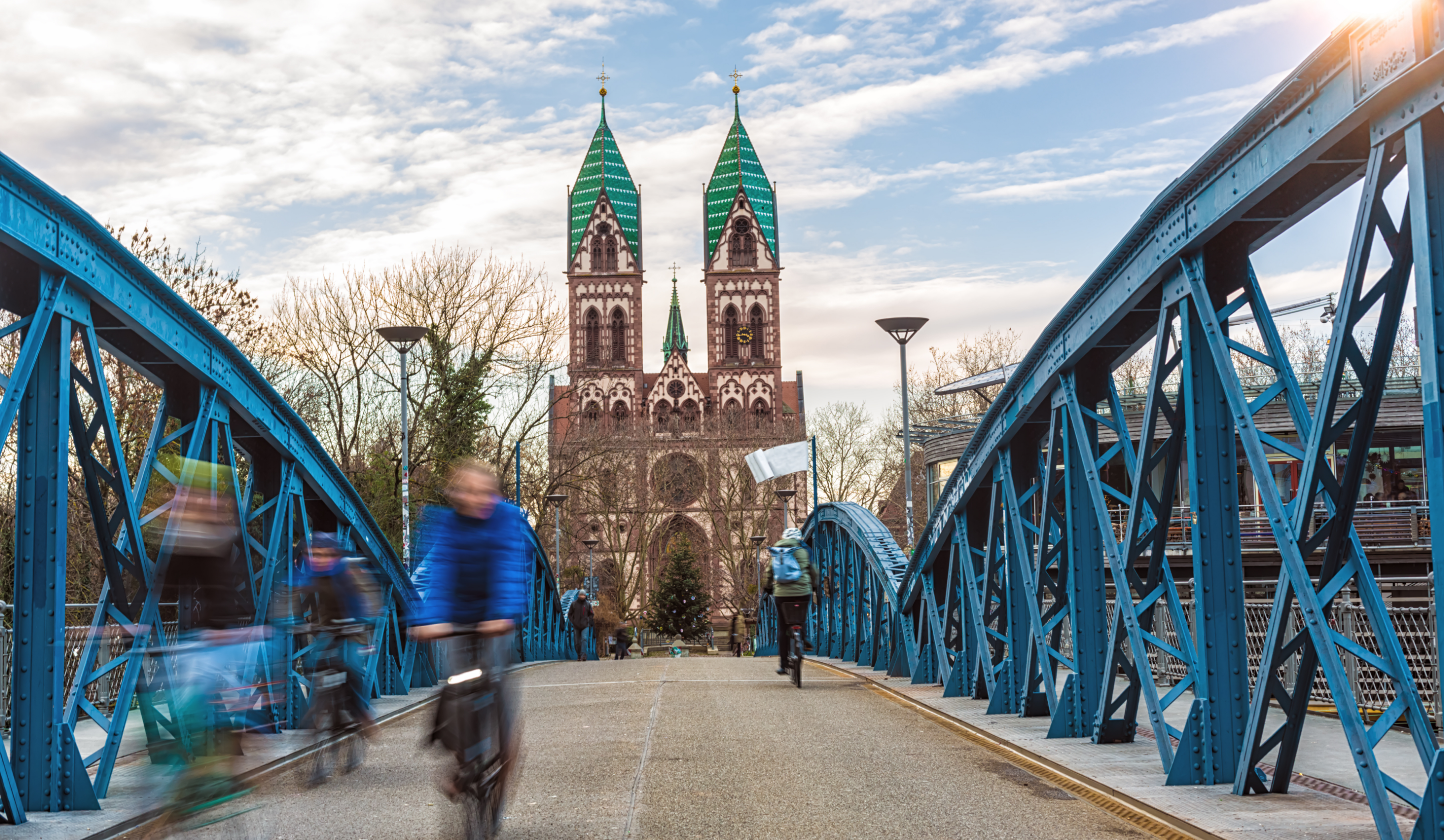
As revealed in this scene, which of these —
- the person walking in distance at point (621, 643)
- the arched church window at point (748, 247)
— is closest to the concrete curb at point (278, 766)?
the person walking in distance at point (621, 643)

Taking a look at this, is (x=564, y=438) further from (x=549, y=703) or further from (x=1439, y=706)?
(x=1439, y=706)

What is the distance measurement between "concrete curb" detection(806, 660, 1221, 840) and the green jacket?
3.34 metres

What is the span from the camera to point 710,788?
749cm

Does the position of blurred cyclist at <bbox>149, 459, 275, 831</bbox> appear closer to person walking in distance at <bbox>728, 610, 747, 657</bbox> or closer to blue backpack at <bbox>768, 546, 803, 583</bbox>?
blue backpack at <bbox>768, 546, 803, 583</bbox>

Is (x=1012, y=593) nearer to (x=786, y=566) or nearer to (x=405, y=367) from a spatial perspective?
(x=786, y=566)

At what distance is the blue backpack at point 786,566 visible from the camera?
49.8 ft

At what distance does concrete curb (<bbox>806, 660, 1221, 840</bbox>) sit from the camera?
20.6 feet

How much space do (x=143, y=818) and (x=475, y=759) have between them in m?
1.36

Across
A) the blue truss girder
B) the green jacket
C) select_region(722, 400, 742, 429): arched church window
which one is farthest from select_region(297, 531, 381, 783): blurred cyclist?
select_region(722, 400, 742, 429): arched church window

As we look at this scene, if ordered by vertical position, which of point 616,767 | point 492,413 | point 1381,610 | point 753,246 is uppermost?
point 753,246

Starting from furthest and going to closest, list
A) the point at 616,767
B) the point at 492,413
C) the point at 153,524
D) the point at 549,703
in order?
the point at 492,413
the point at 549,703
the point at 153,524
the point at 616,767

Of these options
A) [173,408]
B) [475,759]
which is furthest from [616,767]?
[173,408]

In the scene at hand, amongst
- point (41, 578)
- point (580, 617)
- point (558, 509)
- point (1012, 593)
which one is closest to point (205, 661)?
point (41, 578)

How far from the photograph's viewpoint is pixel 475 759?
6020 mm
